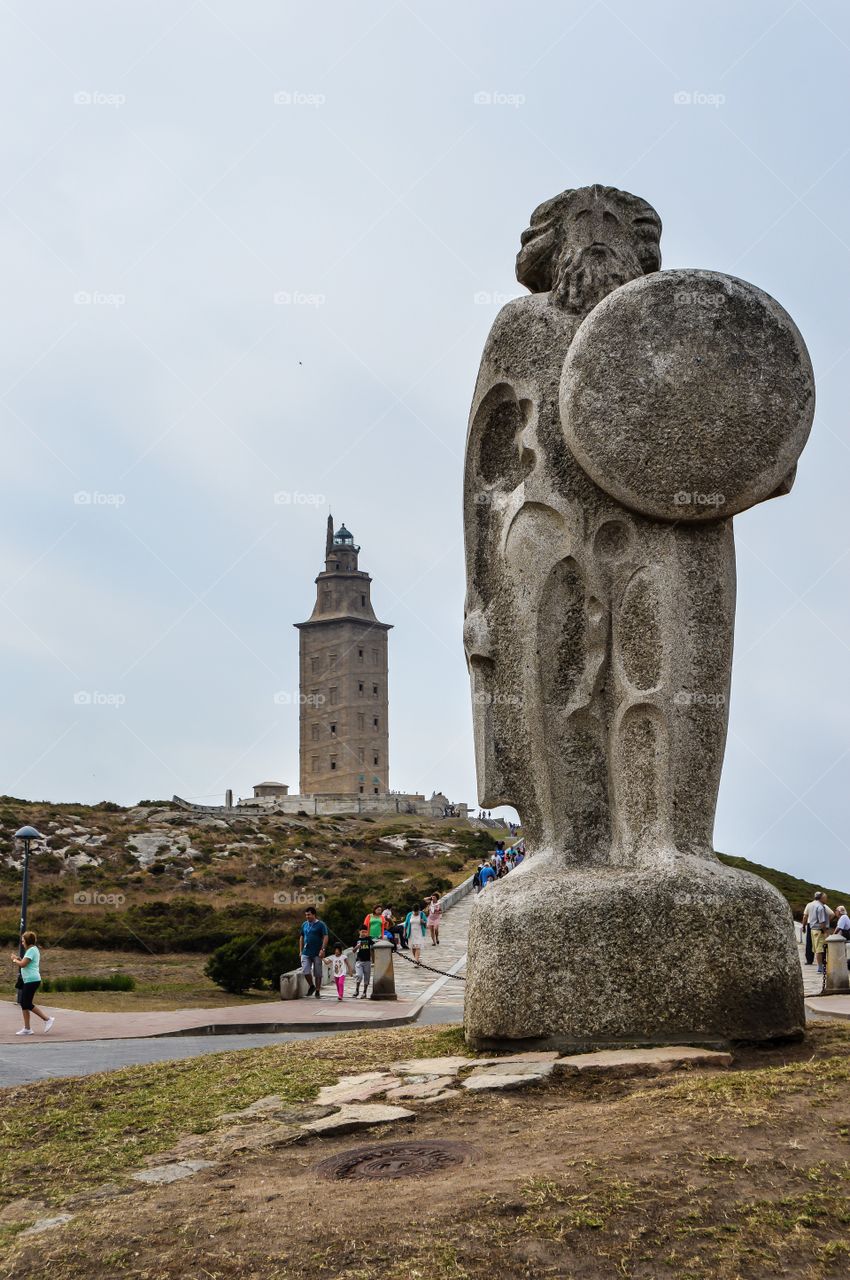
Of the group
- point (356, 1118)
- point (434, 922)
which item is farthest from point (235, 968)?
point (356, 1118)

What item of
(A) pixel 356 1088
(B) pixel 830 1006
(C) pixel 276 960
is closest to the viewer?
(A) pixel 356 1088

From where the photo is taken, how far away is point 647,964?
544 centimetres

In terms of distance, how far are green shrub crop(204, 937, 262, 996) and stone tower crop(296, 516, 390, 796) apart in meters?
74.7

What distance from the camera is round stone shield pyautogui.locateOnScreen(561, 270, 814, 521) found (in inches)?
225

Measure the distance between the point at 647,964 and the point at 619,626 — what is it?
1589 mm

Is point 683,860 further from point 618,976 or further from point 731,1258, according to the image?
point 731,1258

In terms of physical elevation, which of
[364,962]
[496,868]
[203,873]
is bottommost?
[364,962]

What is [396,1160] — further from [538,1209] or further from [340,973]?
[340,973]

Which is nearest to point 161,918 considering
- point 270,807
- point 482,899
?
point 482,899

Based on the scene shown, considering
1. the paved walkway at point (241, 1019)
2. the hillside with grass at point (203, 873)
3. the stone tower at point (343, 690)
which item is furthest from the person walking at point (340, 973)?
the stone tower at point (343, 690)

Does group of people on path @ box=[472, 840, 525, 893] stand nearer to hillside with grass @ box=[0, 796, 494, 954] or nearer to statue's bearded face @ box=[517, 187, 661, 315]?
hillside with grass @ box=[0, 796, 494, 954]

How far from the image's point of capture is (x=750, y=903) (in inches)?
217

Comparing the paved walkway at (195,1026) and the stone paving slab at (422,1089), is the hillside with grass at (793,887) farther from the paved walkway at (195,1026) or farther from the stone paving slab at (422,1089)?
the stone paving slab at (422,1089)

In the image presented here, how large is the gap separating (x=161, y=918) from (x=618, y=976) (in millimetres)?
26023
